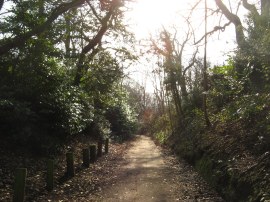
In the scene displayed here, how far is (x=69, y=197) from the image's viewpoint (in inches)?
348

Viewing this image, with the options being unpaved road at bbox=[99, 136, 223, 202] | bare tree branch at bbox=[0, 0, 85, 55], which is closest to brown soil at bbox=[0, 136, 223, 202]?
unpaved road at bbox=[99, 136, 223, 202]

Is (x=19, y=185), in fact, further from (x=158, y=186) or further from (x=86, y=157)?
(x=86, y=157)

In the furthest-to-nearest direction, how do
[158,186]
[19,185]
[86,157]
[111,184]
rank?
[86,157]
[111,184]
[158,186]
[19,185]

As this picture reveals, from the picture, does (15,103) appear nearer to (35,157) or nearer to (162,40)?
(35,157)

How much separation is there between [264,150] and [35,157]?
7606 millimetres

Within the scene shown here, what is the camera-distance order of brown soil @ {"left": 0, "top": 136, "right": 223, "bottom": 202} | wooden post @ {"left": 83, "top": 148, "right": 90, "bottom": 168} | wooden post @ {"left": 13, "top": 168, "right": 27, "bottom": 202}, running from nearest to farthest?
1. wooden post @ {"left": 13, "top": 168, "right": 27, "bottom": 202}
2. brown soil @ {"left": 0, "top": 136, "right": 223, "bottom": 202}
3. wooden post @ {"left": 83, "top": 148, "right": 90, "bottom": 168}

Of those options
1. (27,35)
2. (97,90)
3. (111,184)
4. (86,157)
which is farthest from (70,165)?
(97,90)

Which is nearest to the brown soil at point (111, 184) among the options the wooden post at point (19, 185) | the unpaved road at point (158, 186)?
the unpaved road at point (158, 186)

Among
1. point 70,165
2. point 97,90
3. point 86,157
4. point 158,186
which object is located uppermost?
point 97,90

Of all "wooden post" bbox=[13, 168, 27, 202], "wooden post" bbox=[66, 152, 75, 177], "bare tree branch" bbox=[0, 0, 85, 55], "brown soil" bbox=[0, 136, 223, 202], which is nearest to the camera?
"wooden post" bbox=[13, 168, 27, 202]

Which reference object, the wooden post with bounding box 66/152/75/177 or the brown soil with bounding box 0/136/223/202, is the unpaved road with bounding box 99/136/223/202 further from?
the wooden post with bounding box 66/152/75/177

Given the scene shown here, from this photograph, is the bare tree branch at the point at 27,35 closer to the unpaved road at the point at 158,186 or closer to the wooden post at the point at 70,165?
the wooden post at the point at 70,165

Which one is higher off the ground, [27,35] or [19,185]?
[27,35]

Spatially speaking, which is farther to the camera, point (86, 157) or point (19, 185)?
point (86, 157)
